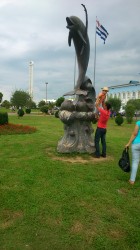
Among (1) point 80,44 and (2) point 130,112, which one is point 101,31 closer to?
(2) point 130,112

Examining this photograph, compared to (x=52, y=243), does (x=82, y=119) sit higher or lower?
higher

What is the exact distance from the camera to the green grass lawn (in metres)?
3.58

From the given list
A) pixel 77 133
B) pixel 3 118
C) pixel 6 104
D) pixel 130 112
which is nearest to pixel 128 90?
pixel 6 104

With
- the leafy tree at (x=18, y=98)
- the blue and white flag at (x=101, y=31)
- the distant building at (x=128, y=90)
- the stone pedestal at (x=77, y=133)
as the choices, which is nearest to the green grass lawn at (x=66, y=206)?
the stone pedestal at (x=77, y=133)

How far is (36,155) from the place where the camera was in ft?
27.2

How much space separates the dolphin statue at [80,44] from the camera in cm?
829

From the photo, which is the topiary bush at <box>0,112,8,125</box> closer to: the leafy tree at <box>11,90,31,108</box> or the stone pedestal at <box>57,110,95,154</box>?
the stone pedestal at <box>57,110,95,154</box>

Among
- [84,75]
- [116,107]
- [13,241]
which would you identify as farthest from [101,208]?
[116,107]

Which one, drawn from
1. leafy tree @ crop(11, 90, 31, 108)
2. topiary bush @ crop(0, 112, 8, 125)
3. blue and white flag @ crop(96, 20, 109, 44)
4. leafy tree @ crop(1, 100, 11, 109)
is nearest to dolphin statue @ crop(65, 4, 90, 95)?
topiary bush @ crop(0, 112, 8, 125)

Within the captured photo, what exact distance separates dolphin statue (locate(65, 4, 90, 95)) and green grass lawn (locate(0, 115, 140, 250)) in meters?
2.67

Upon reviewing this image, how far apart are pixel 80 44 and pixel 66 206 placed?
5641mm

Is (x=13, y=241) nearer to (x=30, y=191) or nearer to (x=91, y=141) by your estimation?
(x=30, y=191)

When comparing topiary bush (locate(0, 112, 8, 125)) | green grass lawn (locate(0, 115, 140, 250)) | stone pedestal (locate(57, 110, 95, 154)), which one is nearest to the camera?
green grass lawn (locate(0, 115, 140, 250))

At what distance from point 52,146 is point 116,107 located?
1500 inches
